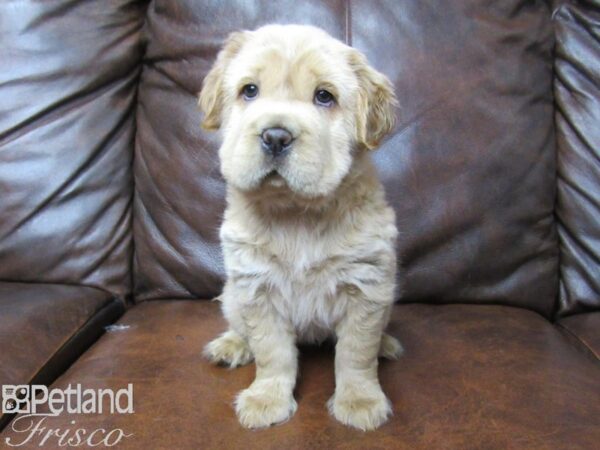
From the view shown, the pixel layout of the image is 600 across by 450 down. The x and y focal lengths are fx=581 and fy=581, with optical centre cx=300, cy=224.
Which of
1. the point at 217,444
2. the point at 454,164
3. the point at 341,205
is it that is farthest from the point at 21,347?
the point at 454,164

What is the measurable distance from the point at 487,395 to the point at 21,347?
1.19 meters

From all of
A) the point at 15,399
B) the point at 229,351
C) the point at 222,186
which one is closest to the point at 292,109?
the point at 229,351

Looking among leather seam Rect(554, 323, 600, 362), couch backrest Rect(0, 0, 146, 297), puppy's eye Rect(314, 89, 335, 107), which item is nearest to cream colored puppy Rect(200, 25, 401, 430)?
puppy's eye Rect(314, 89, 335, 107)

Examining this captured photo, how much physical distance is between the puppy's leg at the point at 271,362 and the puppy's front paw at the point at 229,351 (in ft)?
0.47

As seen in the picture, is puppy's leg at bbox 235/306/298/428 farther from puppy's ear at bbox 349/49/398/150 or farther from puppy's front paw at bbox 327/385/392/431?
puppy's ear at bbox 349/49/398/150

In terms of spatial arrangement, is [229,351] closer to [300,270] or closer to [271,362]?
[271,362]

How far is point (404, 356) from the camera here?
63.6 inches

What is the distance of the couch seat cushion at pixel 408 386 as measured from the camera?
1246mm

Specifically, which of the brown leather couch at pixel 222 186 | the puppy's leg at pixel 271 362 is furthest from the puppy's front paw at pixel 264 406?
the brown leather couch at pixel 222 186

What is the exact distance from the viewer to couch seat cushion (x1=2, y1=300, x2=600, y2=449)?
1246 mm

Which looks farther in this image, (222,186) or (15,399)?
(222,186)

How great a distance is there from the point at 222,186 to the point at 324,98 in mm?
772

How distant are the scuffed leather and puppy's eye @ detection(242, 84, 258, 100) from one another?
1.17m

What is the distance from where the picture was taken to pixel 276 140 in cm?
121
